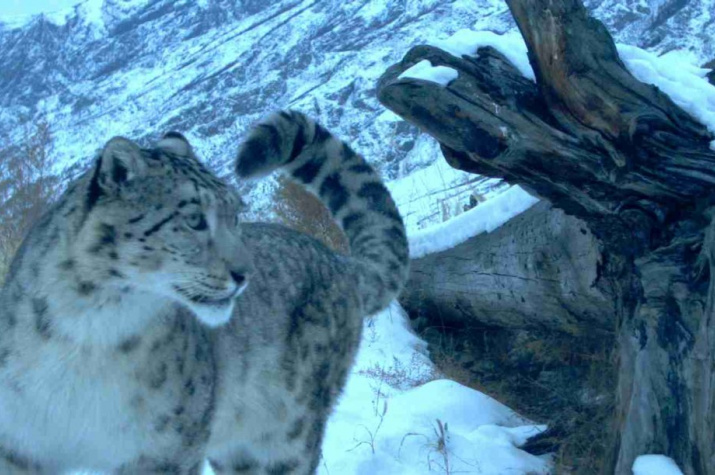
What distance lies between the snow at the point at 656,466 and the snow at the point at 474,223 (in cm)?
229

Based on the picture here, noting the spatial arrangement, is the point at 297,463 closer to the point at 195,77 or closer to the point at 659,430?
the point at 659,430

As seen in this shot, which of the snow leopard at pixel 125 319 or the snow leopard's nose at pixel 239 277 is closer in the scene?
the snow leopard at pixel 125 319

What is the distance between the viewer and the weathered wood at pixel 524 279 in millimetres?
4996

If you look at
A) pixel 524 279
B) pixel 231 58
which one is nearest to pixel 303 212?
pixel 524 279

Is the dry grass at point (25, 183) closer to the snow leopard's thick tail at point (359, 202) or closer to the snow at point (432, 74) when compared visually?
the snow leopard's thick tail at point (359, 202)

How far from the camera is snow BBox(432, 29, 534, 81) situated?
3955 mm

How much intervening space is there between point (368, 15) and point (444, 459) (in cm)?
1894

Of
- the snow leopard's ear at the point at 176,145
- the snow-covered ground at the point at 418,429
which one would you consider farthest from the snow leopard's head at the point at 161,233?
the snow-covered ground at the point at 418,429

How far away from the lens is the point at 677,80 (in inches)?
146

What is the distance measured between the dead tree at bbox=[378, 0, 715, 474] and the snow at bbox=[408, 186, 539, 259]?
6.15 feet

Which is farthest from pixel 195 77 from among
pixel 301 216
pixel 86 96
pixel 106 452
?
pixel 106 452

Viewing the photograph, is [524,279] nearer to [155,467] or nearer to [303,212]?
[155,467]

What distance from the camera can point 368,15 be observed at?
73.8ft

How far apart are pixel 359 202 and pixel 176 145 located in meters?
1.41
